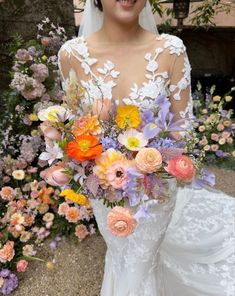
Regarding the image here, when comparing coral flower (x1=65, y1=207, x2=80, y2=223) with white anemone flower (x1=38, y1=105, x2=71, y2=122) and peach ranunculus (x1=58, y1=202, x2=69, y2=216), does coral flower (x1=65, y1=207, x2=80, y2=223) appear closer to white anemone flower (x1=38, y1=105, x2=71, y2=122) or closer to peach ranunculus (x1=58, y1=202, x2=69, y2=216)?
Result: peach ranunculus (x1=58, y1=202, x2=69, y2=216)

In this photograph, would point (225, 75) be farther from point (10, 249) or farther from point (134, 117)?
point (134, 117)

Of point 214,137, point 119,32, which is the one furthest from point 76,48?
point 214,137

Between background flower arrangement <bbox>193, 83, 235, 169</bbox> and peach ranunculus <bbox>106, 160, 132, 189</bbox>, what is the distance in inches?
106

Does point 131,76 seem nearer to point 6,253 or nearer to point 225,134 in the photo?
point 6,253

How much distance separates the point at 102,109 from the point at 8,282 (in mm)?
1710

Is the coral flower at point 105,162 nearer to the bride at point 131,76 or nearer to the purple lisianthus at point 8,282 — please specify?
the bride at point 131,76

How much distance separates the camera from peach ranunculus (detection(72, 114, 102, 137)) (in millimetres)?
1277

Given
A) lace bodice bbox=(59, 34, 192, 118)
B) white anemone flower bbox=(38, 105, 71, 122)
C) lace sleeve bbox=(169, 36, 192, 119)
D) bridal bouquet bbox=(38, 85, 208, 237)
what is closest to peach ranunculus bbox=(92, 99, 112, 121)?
bridal bouquet bbox=(38, 85, 208, 237)

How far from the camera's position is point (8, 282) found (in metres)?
2.50

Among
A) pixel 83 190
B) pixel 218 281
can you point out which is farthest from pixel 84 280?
pixel 83 190

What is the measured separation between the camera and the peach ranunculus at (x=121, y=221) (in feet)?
4.09

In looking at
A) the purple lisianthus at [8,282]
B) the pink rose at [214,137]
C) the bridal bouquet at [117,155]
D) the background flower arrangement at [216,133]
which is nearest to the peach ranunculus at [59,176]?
the bridal bouquet at [117,155]

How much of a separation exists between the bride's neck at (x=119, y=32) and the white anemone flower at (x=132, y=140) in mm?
736

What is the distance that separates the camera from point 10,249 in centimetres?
250
